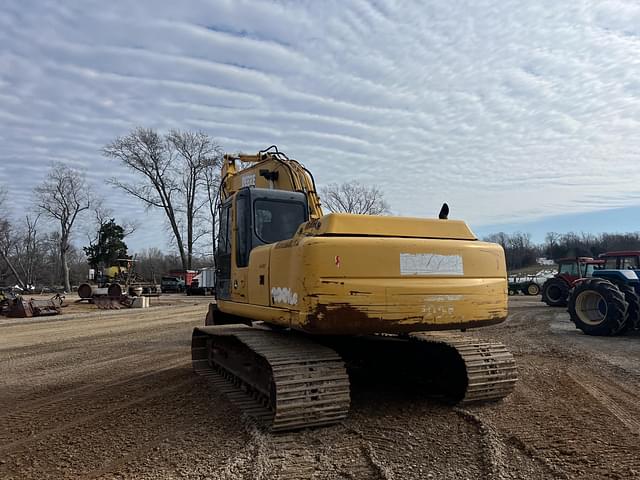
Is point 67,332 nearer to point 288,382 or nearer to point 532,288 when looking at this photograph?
point 288,382

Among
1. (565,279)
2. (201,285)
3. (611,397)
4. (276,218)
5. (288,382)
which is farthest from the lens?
(201,285)

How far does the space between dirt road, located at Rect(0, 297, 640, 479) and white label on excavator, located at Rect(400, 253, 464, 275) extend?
1.38 meters

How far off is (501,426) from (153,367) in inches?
213

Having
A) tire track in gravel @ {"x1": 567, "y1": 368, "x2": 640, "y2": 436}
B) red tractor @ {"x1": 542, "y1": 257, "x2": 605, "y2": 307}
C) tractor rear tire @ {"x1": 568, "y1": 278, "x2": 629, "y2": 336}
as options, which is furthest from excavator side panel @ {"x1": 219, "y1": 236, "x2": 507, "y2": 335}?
red tractor @ {"x1": 542, "y1": 257, "x2": 605, "y2": 307}

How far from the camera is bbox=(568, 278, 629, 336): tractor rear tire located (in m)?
11.5

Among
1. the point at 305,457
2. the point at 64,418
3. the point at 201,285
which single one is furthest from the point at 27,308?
the point at 201,285

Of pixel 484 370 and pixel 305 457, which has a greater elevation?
pixel 484 370

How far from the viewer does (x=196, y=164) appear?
49.6 m

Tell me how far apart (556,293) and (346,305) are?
1982 centimetres

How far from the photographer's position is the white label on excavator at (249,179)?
7801 millimetres

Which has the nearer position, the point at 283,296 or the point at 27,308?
the point at 283,296

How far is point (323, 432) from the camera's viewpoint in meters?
4.41

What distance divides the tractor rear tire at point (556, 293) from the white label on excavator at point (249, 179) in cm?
1753

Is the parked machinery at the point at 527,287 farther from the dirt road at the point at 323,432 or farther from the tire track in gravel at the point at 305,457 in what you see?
the tire track in gravel at the point at 305,457
